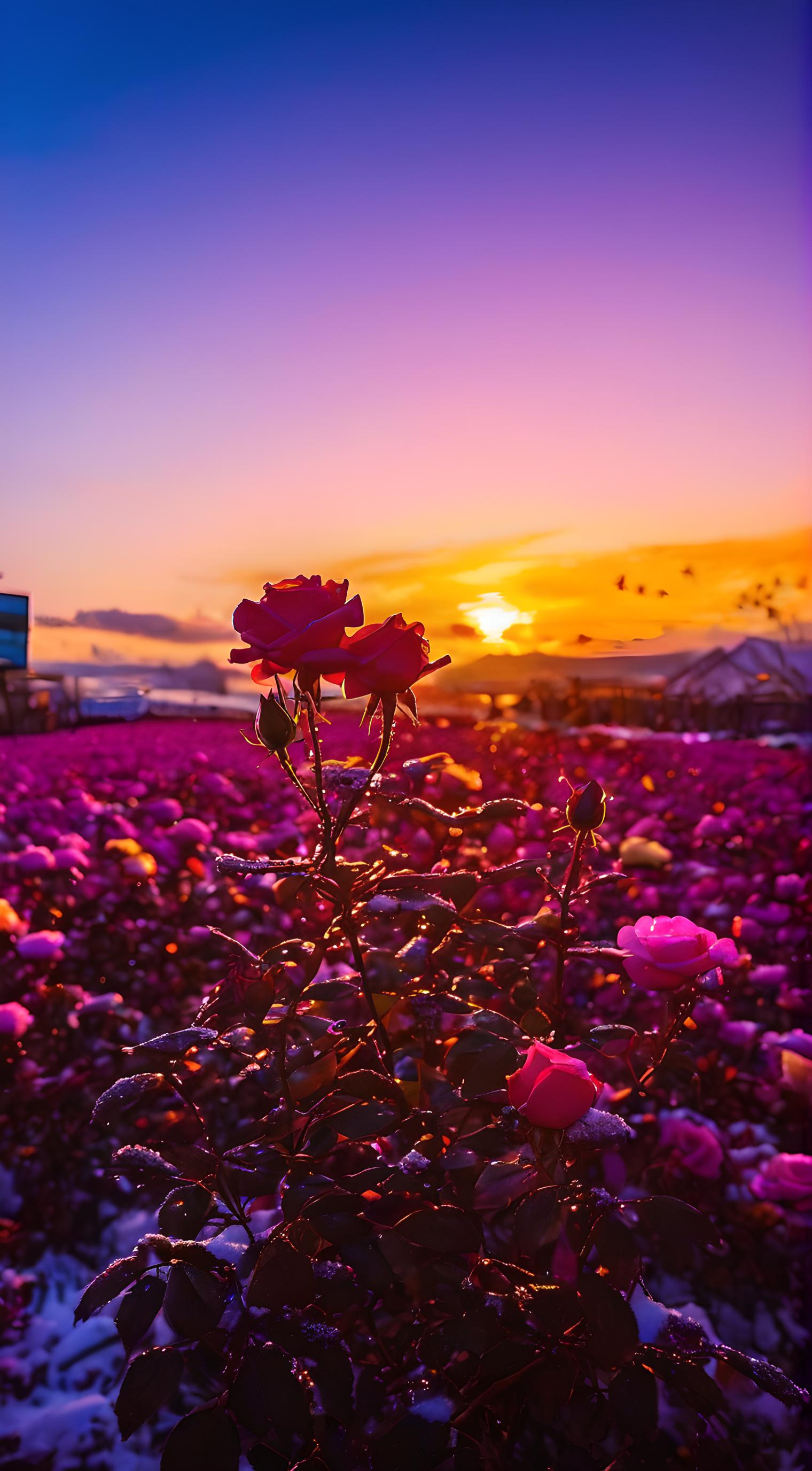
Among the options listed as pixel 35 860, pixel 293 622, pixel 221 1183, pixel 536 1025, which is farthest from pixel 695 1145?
pixel 35 860

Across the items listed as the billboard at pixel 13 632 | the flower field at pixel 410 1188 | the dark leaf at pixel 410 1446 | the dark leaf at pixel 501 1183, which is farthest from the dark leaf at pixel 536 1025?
the billboard at pixel 13 632

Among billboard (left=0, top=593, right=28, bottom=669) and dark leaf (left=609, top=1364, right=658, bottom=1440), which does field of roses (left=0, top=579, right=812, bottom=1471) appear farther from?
billboard (left=0, top=593, right=28, bottom=669)

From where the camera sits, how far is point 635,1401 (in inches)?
38.3

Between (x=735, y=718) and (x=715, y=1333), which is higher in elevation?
(x=735, y=718)

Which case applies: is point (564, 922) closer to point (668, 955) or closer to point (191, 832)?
point (668, 955)

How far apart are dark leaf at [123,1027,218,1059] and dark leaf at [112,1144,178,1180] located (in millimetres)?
154

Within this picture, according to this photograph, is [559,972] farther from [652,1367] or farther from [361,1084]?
[652,1367]

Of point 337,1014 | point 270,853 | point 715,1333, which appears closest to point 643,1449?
point 337,1014

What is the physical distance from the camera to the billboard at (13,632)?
27.2ft

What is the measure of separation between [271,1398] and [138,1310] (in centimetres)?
17

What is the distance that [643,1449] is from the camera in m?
1.04

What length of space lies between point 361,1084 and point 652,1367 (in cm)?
45

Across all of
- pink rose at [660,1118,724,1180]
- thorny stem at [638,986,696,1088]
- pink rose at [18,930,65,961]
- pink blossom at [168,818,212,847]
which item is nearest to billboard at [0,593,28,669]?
pink blossom at [168,818,212,847]

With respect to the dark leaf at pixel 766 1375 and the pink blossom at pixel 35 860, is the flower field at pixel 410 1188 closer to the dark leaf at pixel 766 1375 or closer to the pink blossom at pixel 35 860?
the dark leaf at pixel 766 1375
